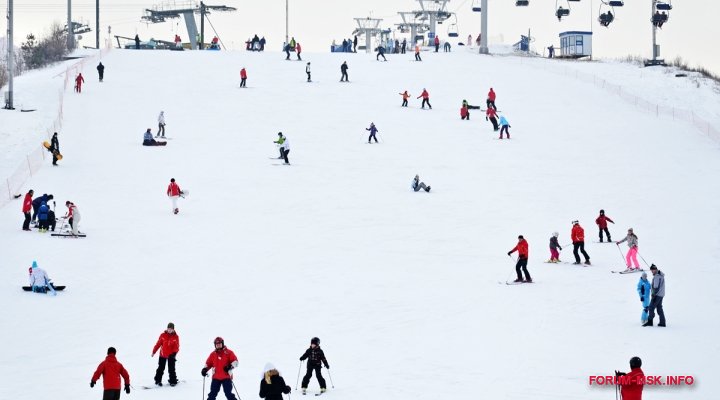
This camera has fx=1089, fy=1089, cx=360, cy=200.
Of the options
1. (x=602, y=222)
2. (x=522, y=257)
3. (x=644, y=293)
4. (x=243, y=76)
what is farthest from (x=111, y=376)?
(x=243, y=76)

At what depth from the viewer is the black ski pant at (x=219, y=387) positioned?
15.1m

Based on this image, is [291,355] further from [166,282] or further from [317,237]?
[317,237]

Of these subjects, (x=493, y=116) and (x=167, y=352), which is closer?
(x=167, y=352)

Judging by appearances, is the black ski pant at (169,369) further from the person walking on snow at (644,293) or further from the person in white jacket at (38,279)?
the person walking on snow at (644,293)

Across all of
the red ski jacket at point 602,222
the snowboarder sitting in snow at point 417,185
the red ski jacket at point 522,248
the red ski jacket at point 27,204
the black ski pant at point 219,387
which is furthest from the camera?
the snowboarder sitting in snow at point 417,185

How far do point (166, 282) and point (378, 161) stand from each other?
55.5 ft

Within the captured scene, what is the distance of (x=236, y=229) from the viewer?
30.0m

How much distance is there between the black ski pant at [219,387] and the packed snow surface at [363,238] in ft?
3.94

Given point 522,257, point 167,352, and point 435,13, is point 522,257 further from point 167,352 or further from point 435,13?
point 435,13

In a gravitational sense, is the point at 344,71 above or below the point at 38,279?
above

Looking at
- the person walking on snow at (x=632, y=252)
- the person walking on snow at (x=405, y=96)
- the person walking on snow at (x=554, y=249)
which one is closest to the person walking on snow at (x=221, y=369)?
the person walking on snow at (x=554, y=249)

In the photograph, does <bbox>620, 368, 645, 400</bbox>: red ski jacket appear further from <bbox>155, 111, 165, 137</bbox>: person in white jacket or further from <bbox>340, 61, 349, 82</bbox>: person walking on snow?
<bbox>340, 61, 349, 82</bbox>: person walking on snow

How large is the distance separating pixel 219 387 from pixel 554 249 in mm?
13894

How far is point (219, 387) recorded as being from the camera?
1512cm
